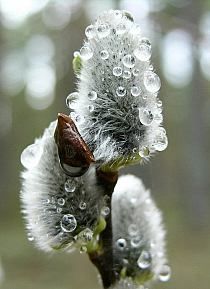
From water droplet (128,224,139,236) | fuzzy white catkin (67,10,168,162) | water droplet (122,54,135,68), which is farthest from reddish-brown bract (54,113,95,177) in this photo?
water droplet (128,224,139,236)

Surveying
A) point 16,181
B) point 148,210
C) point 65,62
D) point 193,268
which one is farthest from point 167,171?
point 148,210

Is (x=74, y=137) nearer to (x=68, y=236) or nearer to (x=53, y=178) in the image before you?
(x=53, y=178)

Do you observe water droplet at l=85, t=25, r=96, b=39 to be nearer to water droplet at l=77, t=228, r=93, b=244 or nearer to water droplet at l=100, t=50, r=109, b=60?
water droplet at l=100, t=50, r=109, b=60

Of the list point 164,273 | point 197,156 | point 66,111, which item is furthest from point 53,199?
point 197,156

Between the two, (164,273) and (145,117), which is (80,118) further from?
(164,273)

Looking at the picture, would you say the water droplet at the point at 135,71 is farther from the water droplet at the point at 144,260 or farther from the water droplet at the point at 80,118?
the water droplet at the point at 144,260

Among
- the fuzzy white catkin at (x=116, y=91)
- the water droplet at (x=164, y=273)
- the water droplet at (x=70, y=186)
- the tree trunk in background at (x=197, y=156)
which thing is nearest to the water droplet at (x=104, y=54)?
the fuzzy white catkin at (x=116, y=91)

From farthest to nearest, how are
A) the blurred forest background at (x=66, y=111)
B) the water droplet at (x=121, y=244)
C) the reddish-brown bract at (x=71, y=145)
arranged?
the blurred forest background at (x=66, y=111)
the water droplet at (x=121, y=244)
the reddish-brown bract at (x=71, y=145)
